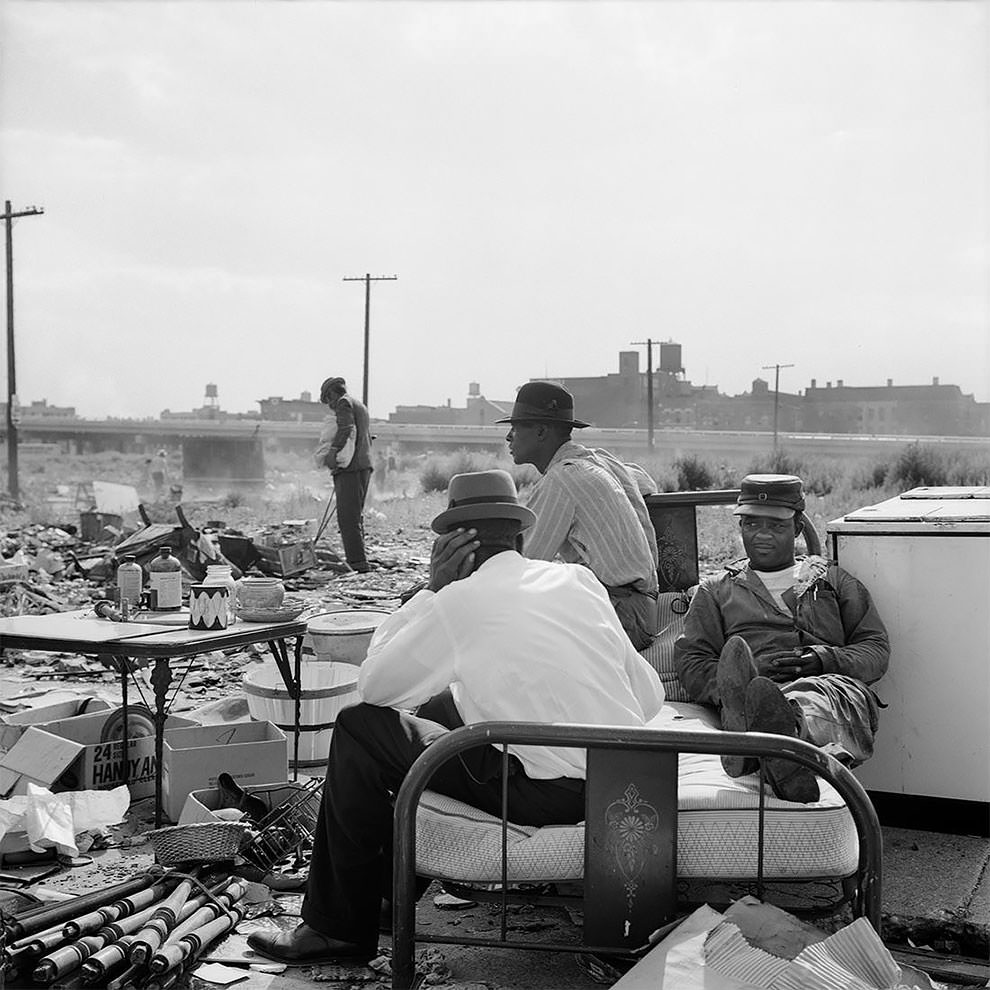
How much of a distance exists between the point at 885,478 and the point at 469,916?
112ft

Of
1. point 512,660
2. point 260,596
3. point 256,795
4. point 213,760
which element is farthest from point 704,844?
point 260,596

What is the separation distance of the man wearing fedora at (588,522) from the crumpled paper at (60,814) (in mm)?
2250

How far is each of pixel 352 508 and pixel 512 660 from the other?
1062 cm

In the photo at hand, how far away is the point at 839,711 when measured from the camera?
4652 mm

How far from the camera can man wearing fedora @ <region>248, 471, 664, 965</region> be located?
3502 mm

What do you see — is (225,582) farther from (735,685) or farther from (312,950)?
(735,685)

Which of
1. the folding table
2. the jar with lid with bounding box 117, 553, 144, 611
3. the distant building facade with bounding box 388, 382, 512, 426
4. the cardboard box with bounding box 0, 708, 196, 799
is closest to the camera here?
the folding table

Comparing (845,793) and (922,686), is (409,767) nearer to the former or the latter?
(845,793)

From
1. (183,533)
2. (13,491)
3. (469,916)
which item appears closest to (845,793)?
(469,916)

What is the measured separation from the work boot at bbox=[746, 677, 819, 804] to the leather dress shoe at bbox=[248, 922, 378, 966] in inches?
57.2

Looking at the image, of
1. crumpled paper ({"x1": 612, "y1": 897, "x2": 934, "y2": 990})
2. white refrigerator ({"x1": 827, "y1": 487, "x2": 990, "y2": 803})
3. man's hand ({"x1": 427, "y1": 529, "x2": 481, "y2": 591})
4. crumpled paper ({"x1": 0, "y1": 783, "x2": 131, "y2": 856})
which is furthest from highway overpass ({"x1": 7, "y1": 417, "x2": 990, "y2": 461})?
crumpled paper ({"x1": 612, "y1": 897, "x2": 934, "y2": 990})

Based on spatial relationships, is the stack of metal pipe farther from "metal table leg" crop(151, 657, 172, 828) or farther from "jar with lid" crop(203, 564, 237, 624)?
"jar with lid" crop(203, 564, 237, 624)

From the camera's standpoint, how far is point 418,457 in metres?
70.1

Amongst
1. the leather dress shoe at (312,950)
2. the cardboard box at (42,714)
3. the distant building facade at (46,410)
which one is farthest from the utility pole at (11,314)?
the distant building facade at (46,410)
